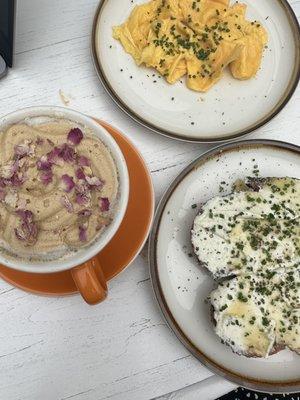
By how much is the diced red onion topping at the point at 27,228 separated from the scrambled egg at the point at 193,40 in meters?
0.48

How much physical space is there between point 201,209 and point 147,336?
0.92 feet

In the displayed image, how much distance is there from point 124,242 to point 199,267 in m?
0.16

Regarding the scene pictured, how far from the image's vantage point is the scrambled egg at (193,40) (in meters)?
1.16

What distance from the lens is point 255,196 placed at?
3.44ft

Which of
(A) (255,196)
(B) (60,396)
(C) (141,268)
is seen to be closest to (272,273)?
(A) (255,196)

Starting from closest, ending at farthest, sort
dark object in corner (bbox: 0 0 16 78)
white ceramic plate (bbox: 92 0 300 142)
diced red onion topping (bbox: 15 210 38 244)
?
diced red onion topping (bbox: 15 210 38 244) → dark object in corner (bbox: 0 0 16 78) → white ceramic plate (bbox: 92 0 300 142)

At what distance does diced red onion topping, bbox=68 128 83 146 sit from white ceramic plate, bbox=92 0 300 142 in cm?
22

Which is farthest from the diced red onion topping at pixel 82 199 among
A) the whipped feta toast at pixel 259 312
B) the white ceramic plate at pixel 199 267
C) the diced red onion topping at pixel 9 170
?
the whipped feta toast at pixel 259 312

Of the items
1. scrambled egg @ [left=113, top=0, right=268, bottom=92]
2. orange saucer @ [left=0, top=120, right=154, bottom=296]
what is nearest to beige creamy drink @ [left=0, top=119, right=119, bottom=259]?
orange saucer @ [left=0, top=120, right=154, bottom=296]

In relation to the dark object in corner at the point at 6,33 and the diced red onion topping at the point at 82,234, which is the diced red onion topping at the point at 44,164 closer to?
the diced red onion topping at the point at 82,234

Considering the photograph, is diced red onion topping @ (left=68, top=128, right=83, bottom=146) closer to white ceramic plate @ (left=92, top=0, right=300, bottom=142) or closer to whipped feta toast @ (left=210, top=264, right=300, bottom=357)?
white ceramic plate @ (left=92, top=0, right=300, bottom=142)

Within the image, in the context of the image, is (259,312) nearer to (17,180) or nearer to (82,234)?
(82,234)

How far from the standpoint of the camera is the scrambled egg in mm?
1161

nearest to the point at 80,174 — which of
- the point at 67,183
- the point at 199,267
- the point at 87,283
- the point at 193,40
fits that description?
the point at 67,183
